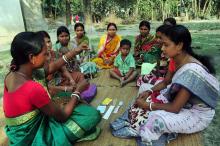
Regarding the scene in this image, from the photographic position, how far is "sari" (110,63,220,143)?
2.69 metres

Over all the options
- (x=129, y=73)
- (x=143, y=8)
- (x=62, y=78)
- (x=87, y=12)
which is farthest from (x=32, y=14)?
(x=62, y=78)

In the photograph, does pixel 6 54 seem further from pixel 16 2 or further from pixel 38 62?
pixel 38 62

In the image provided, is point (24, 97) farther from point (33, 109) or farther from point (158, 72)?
point (158, 72)

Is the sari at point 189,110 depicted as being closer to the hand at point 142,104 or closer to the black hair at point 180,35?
A: the hand at point 142,104

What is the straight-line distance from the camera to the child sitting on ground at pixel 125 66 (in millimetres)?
5095

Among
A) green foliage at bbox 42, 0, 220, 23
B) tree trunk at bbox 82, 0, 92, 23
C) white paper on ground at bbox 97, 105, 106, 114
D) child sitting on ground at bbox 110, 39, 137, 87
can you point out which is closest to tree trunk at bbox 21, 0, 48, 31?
tree trunk at bbox 82, 0, 92, 23

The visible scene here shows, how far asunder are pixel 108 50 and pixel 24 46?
157 inches

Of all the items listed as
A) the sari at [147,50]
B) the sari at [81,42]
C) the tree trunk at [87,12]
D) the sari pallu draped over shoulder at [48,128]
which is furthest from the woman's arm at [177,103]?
the tree trunk at [87,12]

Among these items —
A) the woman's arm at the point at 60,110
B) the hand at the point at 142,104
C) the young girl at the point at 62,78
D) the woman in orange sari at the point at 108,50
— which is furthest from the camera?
the woman in orange sari at the point at 108,50

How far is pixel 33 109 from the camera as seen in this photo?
2377mm

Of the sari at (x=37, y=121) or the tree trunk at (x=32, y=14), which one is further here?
the tree trunk at (x=32, y=14)

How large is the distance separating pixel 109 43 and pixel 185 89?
11.9ft

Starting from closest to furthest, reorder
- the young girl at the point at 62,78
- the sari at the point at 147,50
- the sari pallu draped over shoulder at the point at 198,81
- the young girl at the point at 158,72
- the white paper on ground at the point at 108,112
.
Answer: the sari pallu draped over shoulder at the point at 198,81, the white paper on ground at the point at 108,112, the young girl at the point at 62,78, the young girl at the point at 158,72, the sari at the point at 147,50

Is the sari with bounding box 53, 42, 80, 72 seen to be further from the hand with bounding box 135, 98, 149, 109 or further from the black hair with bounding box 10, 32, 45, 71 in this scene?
the black hair with bounding box 10, 32, 45, 71
